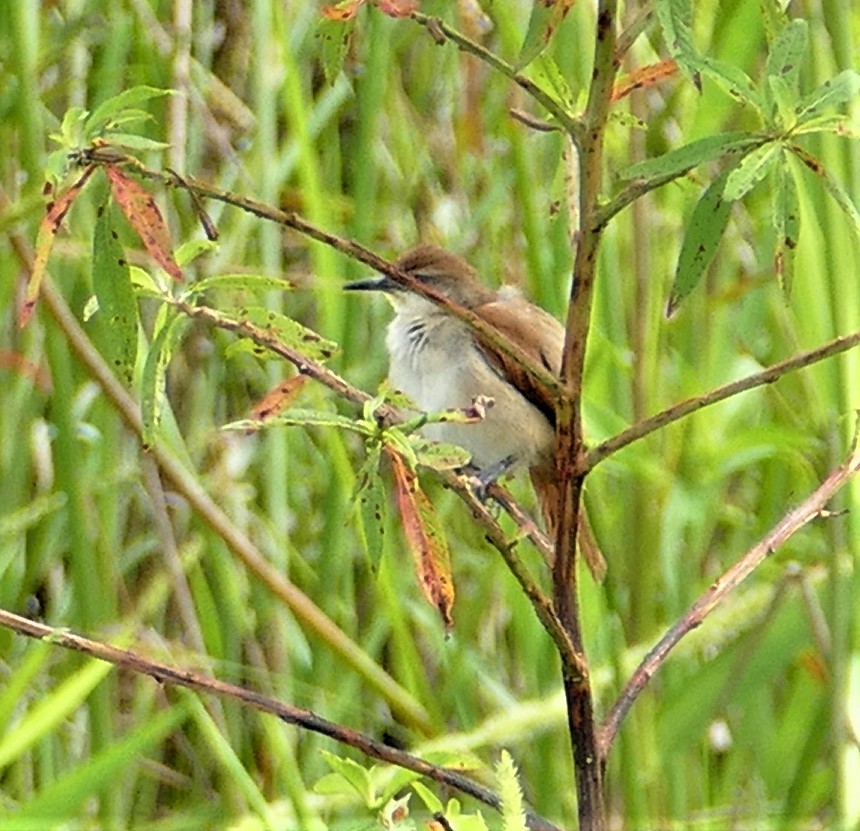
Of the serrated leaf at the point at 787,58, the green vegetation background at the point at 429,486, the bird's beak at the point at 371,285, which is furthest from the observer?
the bird's beak at the point at 371,285

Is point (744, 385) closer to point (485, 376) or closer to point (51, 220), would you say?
point (51, 220)

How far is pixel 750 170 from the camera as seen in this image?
0.50m

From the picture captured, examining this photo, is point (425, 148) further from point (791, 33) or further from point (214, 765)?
point (791, 33)

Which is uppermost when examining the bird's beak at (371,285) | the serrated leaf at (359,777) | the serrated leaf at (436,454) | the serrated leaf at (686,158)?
the bird's beak at (371,285)

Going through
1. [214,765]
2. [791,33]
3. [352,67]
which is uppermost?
[352,67]

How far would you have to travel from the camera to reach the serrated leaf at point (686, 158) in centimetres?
50

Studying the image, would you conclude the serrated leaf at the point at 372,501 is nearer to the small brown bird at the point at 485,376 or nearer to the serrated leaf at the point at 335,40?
the serrated leaf at the point at 335,40

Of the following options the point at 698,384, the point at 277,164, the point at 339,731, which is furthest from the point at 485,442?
the point at 339,731

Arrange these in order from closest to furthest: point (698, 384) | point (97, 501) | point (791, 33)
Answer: point (791, 33), point (698, 384), point (97, 501)

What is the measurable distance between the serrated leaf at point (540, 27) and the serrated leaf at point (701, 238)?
8 cm

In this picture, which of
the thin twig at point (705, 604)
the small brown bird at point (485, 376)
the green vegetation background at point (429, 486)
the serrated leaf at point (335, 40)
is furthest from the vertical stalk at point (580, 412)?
the small brown bird at point (485, 376)

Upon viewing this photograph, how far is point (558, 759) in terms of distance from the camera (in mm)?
1383

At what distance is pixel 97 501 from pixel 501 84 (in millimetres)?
630

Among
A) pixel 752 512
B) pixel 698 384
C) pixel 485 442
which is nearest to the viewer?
pixel 698 384
